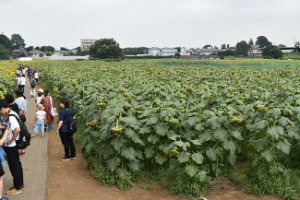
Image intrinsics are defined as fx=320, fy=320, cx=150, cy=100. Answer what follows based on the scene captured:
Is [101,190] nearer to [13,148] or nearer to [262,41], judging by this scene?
[13,148]

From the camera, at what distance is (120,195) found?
517 centimetres

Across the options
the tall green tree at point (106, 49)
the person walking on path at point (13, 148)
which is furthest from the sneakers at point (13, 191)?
the tall green tree at point (106, 49)

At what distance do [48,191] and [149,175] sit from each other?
175 cm

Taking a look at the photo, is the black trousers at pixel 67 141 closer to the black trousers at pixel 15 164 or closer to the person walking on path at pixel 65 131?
the person walking on path at pixel 65 131

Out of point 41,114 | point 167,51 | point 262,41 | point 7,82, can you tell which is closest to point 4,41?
point 167,51

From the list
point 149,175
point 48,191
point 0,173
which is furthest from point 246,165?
point 0,173

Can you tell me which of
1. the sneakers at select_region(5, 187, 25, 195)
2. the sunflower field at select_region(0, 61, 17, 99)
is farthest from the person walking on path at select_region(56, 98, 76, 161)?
the sunflower field at select_region(0, 61, 17, 99)

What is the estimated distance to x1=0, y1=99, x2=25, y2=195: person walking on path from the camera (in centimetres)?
505

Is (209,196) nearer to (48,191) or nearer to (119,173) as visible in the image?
(119,173)

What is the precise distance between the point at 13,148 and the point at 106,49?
248 ft

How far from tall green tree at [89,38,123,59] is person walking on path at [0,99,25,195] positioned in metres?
74.8

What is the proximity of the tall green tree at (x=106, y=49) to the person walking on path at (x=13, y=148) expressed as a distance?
7479 centimetres

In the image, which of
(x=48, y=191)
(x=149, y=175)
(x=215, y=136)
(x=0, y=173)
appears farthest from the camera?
(x=149, y=175)

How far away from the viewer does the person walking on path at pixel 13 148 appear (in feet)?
16.6
